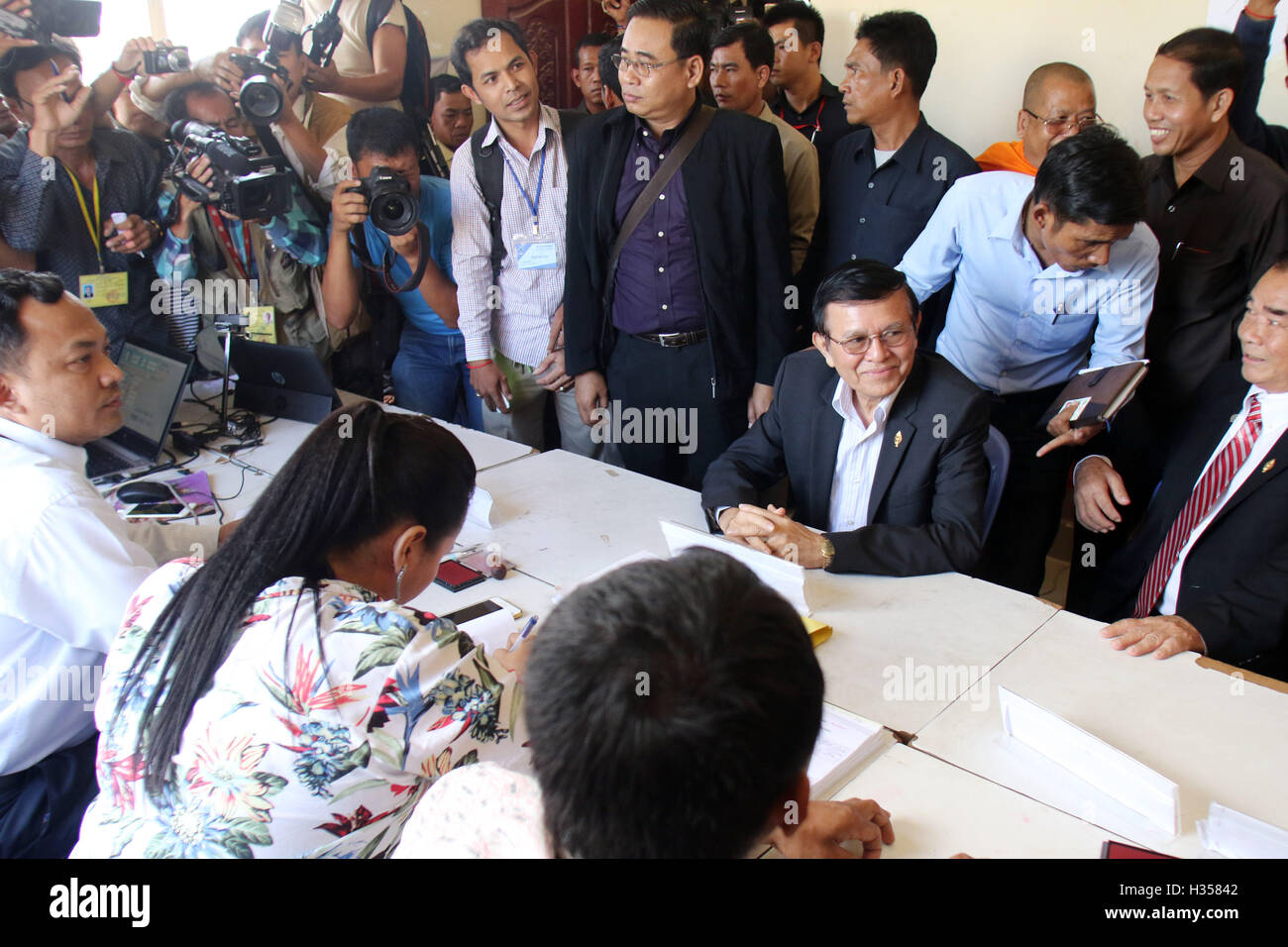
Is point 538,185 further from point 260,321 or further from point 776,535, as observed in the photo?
point 776,535

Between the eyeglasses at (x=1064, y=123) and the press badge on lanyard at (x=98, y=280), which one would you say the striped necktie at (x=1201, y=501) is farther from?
the press badge on lanyard at (x=98, y=280)

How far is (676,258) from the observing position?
283 centimetres

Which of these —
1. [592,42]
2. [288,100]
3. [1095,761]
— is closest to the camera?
[1095,761]

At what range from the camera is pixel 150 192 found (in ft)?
10.0

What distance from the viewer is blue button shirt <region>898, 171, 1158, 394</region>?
8.16 feet

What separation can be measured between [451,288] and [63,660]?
2082mm

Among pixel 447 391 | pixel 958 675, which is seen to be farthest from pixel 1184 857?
pixel 447 391

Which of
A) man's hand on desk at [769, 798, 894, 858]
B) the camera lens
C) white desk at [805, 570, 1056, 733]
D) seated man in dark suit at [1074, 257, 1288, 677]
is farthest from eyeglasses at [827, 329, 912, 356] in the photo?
the camera lens

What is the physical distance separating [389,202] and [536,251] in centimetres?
51

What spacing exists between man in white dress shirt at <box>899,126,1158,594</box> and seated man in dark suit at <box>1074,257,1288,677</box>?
25cm

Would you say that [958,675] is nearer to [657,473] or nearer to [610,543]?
[610,543]

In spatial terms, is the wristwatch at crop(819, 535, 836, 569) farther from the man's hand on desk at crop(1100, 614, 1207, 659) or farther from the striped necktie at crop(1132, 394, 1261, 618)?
the striped necktie at crop(1132, 394, 1261, 618)

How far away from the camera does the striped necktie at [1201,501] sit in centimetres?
207

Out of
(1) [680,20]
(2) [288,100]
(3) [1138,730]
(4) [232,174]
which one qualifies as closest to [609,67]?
(1) [680,20]
